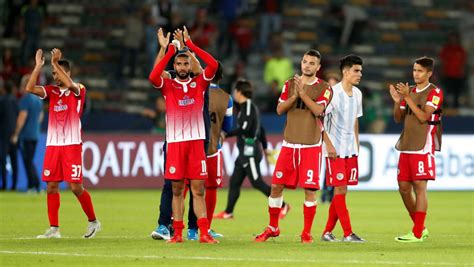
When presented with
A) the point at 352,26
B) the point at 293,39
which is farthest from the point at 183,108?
the point at 352,26

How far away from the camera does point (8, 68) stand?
3334cm

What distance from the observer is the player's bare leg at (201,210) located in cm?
1590

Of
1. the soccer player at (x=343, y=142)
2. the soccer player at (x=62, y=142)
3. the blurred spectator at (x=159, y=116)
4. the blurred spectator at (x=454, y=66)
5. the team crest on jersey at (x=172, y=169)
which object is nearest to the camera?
the team crest on jersey at (x=172, y=169)

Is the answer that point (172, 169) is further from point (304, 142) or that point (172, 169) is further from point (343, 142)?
point (343, 142)

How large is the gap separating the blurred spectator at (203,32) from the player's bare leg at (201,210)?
1957 centimetres

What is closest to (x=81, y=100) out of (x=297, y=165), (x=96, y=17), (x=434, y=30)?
(x=297, y=165)

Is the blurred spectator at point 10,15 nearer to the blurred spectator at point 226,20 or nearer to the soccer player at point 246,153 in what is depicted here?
the blurred spectator at point 226,20

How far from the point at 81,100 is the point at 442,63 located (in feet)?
76.2

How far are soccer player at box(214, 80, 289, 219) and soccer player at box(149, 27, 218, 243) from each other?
563 cm

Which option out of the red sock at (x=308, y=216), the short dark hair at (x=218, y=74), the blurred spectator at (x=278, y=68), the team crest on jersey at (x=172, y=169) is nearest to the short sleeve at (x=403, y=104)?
the red sock at (x=308, y=216)

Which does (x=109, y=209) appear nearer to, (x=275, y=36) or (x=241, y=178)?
(x=241, y=178)

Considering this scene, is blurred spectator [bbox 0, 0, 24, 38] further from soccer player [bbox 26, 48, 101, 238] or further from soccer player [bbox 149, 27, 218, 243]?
soccer player [bbox 149, 27, 218, 243]

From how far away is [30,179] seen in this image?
27.3m

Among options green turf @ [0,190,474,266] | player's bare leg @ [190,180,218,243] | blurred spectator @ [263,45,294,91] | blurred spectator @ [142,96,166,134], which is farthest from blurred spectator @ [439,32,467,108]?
player's bare leg @ [190,180,218,243]
